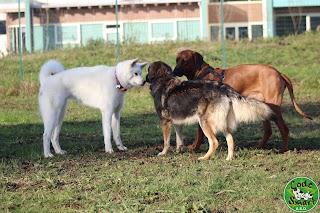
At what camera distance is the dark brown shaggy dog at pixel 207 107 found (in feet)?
28.6

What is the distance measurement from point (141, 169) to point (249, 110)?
1587mm

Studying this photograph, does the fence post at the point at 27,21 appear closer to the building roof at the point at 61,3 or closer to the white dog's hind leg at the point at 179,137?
the building roof at the point at 61,3

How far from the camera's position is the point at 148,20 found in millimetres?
A: 32406

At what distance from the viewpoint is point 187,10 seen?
108 ft

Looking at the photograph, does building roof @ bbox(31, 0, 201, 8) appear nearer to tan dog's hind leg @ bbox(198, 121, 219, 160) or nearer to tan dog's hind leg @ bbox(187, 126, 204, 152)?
tan dog's hind leg @ bbox(187, 126, 204, 152)

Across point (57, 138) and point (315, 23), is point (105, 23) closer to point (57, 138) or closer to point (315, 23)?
point (315, 23)

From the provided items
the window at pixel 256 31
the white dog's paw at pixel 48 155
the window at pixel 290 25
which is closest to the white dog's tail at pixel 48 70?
the white dog's paw at pixel 48 155

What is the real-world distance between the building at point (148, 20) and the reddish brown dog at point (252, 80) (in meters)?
19.7

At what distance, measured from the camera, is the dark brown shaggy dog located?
8711 mm

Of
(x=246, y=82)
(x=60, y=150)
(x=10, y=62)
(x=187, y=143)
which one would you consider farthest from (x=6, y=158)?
(x=10, y=62)
